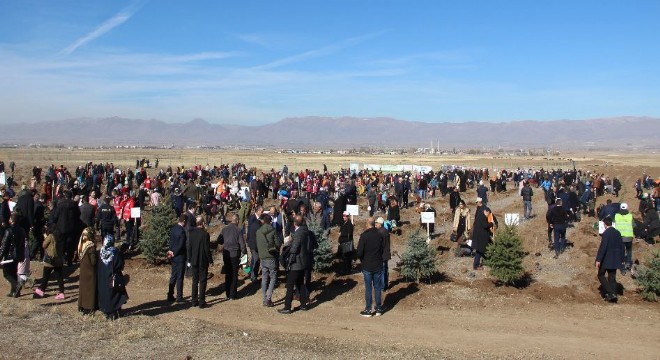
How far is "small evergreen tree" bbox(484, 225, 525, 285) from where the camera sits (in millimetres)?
11156

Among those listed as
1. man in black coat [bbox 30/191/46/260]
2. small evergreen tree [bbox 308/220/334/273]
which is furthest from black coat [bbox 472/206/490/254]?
man in black coat [bbox 30/191/46/260]

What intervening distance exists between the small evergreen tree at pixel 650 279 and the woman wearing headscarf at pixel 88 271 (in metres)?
9.32

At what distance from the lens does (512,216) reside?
15344mm

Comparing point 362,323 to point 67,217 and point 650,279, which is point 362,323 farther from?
point 67,217

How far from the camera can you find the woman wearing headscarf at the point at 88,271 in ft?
28.8

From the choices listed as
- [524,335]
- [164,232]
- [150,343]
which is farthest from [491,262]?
[164,232]

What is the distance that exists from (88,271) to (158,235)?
15.9 ft

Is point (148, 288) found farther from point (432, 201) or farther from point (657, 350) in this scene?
point (432, 201)

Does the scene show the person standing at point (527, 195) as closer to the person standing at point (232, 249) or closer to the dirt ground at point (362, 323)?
the dirt ground at point (362, 323)

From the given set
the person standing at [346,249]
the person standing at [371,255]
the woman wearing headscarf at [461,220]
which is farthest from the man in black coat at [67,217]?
the woman wearing headscarf at [461,220]

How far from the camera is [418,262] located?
11.5 m

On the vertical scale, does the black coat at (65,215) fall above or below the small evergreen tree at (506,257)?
above

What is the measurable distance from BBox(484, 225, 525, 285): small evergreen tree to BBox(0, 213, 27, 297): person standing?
849 centimetres

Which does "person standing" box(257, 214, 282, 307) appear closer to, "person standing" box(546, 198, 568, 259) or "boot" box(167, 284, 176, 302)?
"boot" box(167, 284, 176, 302)
